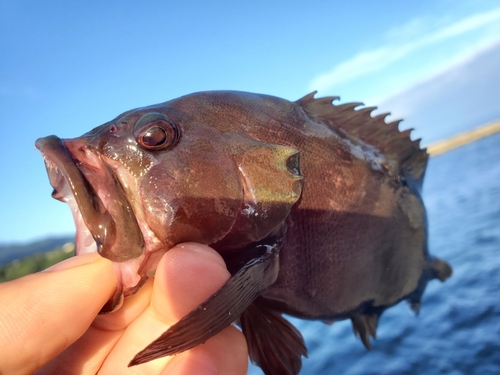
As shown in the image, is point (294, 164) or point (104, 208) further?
point (294, 164)

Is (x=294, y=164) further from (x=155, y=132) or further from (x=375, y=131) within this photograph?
(x=375, y=131)

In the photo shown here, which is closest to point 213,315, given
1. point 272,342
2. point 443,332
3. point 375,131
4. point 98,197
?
point 98,197

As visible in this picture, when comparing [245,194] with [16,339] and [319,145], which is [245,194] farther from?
[16,339]

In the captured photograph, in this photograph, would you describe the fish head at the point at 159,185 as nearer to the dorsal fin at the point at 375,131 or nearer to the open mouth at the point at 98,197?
the open mouth at the point at 98,197

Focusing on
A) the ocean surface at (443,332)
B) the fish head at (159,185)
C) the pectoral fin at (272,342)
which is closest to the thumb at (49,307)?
the fish head at (159,185)

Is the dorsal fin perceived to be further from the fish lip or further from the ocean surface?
the ocean surface

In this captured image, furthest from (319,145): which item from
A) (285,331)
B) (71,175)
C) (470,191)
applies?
(470,191)

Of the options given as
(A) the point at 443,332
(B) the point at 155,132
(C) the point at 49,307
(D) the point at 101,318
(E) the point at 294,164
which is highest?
(B) the point at 155,132

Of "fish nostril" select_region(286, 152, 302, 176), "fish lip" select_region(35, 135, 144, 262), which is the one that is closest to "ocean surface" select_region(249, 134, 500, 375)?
"fish nostril" select_region(286, 152, 302, 176)
